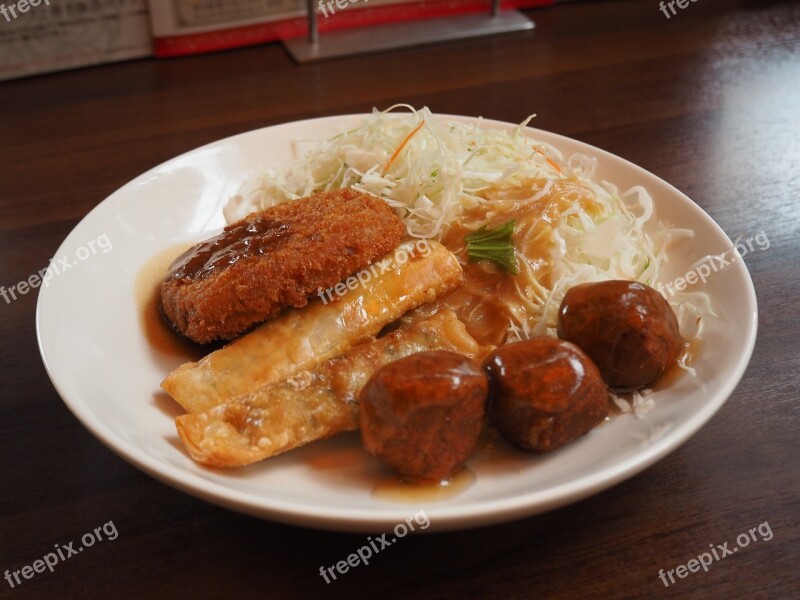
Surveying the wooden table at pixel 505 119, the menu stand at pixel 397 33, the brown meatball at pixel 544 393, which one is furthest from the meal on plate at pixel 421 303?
the menu stand at pixel 397 33

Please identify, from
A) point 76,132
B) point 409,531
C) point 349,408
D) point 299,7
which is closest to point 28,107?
point 76,132

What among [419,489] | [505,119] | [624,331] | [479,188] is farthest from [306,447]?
[505,119]

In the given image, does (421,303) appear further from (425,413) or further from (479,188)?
(425,413)

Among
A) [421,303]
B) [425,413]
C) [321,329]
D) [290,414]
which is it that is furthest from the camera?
[421,303]

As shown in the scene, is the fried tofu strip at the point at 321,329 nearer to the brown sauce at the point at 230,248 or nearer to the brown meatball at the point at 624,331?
the brown sauce at the point at 230,248

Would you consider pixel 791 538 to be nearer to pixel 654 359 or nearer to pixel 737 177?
pixel 654 359

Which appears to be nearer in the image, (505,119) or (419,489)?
(419,489)

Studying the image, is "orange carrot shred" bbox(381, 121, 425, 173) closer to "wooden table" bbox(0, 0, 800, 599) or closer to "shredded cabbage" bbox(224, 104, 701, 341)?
"shredded cabbage" bbox(224, 104, 701, 341)
